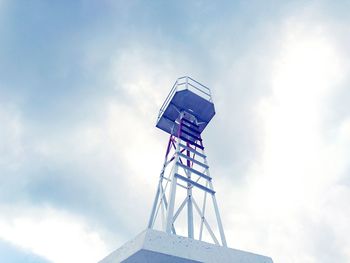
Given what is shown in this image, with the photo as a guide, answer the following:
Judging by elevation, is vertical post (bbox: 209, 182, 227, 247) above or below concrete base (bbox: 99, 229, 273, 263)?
above

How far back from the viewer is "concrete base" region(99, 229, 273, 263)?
9.61 meters

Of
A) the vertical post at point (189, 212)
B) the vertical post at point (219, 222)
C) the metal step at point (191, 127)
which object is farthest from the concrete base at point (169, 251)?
the metal step at point (191, 127)

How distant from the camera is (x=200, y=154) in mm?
17281

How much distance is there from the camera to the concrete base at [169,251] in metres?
9.61

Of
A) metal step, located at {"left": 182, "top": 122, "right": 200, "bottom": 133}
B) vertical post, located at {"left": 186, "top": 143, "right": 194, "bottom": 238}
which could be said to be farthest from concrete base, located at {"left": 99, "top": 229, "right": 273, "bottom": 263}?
metal step, located at {"left": 182, "top": 122, "right": 200, "bottom": 133}

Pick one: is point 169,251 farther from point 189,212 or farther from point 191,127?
point 191,127

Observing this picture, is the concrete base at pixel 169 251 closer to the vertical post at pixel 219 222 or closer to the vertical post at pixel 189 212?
the vertical post at pixel 219 222

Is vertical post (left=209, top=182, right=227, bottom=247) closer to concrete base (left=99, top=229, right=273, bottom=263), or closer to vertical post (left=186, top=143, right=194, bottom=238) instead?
vertical post (left=186, top=143, right=194, bottom=238)

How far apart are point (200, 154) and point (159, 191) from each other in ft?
11.4

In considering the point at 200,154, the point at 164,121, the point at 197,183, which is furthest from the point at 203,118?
the point at 197,183

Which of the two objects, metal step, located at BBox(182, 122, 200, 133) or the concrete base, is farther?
metal step, located at BBox(182, 122, 200, 133)

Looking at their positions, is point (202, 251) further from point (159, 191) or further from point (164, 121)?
point (164, 121)

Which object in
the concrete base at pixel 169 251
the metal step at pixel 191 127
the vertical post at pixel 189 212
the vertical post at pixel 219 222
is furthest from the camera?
the metal step at pixel 191 127

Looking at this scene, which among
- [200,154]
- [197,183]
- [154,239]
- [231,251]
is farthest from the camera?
[200,154]
